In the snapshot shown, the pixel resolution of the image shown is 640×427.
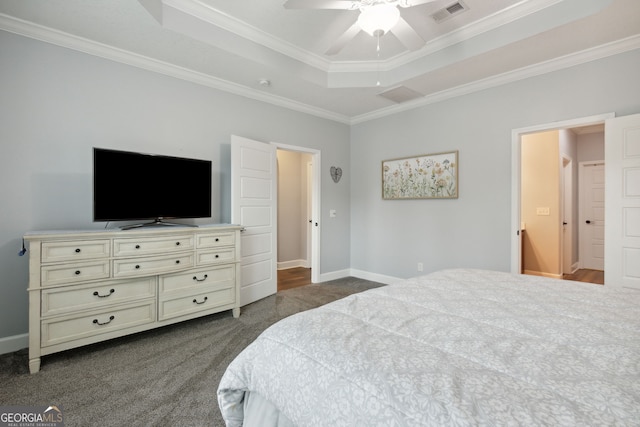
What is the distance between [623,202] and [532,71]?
1.57 m

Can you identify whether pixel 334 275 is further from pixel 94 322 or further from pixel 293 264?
pixel 94 322

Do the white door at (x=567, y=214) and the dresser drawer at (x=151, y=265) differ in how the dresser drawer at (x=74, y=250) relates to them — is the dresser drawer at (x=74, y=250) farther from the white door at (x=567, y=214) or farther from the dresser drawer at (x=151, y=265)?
the white door at (x=567, y=214)

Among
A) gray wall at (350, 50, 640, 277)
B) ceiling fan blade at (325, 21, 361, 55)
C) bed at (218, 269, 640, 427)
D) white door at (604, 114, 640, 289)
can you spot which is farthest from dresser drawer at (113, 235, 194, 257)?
white door at (604, 114, 640, 289)

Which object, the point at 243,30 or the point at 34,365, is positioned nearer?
the point at 34,365

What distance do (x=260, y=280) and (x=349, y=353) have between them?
3.02 metres

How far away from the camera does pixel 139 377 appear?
208 cm

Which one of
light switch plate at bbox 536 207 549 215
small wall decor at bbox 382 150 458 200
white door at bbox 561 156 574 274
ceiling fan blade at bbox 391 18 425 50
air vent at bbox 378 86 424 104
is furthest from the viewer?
white door at bbox 561 156 574 274

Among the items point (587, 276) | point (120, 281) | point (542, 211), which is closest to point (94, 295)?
point (120, 281)

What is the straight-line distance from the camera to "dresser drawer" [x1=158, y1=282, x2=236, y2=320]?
8.93ft

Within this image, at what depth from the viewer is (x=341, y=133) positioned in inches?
198

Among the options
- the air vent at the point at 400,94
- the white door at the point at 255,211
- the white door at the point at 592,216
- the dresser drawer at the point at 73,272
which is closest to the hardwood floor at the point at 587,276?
the white door at the point at 592,216

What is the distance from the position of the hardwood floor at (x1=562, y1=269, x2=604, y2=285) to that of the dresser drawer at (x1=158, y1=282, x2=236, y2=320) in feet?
17.1

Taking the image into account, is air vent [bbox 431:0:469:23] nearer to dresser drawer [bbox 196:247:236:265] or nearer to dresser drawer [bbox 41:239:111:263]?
dresser drawer [bbox 196:247:236:265]

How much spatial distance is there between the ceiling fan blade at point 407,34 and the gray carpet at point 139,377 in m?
2.63
